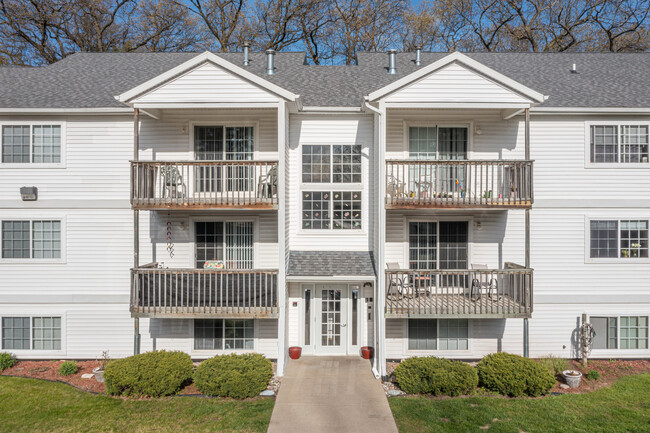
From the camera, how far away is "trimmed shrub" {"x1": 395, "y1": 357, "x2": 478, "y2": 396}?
10180mm

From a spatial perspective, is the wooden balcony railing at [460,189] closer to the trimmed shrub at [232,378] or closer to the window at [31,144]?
the trimmed shrub at [232,378]

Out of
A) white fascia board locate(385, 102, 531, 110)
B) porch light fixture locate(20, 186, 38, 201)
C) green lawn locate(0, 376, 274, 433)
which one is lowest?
green lawn locate(0, 376, 274, 433)

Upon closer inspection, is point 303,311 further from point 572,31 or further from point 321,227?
point 572,31

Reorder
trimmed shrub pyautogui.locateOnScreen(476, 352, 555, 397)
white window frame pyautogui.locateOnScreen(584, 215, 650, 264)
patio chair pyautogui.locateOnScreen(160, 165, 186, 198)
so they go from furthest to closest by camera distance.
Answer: white window frame pyautogui.locateOnScreen(584, 215, 650, 264) → patio chair pyautogui.locateOnScreen(160, 165, 186, 198) → trimmed shrub pyautogui.locateOnScreen(476, 352, 555, 397)

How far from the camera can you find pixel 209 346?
12.9 m

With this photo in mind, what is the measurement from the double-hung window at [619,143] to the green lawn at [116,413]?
470 inches

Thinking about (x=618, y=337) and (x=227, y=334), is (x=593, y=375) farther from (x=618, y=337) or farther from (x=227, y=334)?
(x=227, y=334)

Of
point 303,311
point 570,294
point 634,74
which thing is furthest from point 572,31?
point 303,311

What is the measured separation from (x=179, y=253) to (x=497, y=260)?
32.2 ft

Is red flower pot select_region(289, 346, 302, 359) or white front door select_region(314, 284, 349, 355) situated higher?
white front door select_region(314, 284, 349, 355)

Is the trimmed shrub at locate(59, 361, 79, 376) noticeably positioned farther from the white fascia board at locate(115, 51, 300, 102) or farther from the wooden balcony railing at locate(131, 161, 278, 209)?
the white fascia board at locate(115, 51, 300, 102)

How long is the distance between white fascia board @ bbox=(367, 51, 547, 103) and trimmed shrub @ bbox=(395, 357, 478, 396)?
7205 mm

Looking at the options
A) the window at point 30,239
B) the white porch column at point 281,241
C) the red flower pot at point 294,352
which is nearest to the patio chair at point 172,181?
the white porch column at point 281,241

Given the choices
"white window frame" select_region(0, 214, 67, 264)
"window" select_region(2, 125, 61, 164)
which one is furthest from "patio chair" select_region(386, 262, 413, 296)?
"window" select_region(2, 125, 61, 164)
